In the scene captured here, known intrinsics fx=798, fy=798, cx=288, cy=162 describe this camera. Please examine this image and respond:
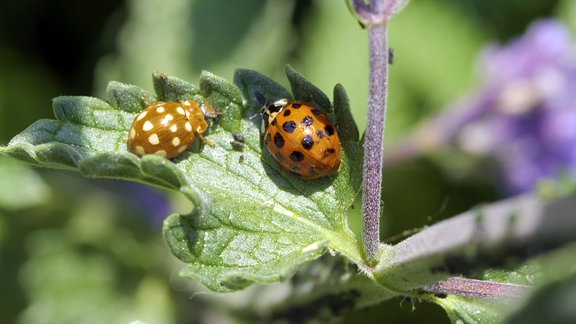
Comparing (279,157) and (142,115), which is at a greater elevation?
(142,115)

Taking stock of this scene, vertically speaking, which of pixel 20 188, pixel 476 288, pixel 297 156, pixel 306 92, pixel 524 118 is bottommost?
pixel 524 118

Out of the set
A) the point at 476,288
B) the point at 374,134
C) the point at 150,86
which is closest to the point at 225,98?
the point at 374,134

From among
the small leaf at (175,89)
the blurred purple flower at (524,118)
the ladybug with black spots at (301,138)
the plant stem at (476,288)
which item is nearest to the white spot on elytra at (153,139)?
the small leaf at (175,89)

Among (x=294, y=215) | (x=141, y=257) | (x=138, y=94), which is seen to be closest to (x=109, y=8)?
(x=141, y=257)

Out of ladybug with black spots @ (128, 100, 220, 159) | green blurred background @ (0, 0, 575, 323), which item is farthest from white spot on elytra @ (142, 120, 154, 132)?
green blurred background @ (0, 0, 575, 323)

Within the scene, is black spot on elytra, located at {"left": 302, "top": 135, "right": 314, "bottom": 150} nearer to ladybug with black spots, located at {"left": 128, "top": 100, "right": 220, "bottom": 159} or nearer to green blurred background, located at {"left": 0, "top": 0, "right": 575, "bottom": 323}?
ladybug with black spots, located at {"left": 128, "top": 100, "right": 220, "bottom": 159}

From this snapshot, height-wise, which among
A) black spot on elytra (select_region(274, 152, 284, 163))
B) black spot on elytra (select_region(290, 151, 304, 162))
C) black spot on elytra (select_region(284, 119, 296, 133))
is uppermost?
black spot on elytra (select_region(284, 119, 296, 133))

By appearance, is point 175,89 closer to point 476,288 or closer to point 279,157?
point 279,157

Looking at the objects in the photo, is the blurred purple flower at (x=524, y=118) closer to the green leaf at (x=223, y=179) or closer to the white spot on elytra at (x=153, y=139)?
the green leaf at (x=223, y=179)
